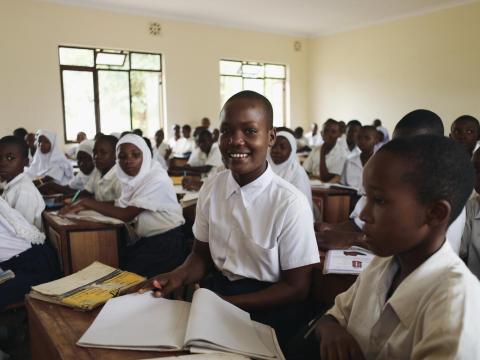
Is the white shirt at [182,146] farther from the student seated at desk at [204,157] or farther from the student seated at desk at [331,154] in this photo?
the student seated at desk at [331,154]

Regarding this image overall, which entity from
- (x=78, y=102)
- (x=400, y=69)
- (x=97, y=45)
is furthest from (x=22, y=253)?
(x=400, y=69)

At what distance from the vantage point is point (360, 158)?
167 inches

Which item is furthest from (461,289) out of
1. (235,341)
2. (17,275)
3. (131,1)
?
(131,1)

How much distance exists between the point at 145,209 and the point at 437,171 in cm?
208

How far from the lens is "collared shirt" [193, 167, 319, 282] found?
1.38 m

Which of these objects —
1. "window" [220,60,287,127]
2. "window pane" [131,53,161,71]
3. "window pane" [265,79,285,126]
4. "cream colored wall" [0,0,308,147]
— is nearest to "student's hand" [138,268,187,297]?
"cream colored wall" [0,0,308,147]

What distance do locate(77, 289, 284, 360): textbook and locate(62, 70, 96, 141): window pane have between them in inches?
313

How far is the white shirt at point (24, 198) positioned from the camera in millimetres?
2504

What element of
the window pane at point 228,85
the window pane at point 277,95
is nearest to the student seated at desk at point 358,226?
the window pane at point 228,85

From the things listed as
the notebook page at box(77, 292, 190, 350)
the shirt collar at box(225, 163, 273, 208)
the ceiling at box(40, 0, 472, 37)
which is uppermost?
the ceiling at box(40, 0, 472, 37)

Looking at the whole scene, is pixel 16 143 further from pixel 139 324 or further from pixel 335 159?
pixel 335 159

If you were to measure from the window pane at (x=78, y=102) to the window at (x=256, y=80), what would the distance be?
2858mm

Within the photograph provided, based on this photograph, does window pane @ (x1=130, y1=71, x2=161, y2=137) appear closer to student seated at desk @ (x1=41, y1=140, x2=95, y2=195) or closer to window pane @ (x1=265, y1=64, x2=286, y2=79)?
window pane @ (x1=265, y1=64, x2=286, y2=79)

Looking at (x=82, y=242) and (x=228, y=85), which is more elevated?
(x=228, y=85)
